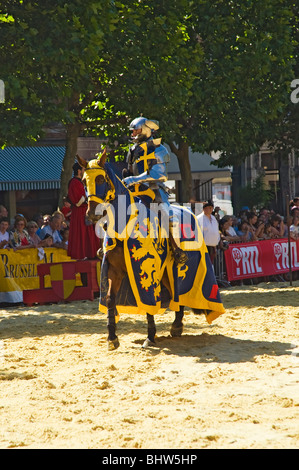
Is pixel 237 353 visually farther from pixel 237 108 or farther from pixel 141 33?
pixel 237 108

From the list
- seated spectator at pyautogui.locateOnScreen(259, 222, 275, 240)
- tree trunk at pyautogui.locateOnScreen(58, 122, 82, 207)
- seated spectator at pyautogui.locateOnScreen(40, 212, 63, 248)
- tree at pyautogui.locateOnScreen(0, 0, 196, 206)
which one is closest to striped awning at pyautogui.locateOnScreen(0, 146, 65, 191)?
tree trunk at pyautogui.locateOnScreen(58, 122, 82, 207)

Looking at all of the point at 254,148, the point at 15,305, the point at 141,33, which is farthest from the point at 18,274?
the point at 254,148

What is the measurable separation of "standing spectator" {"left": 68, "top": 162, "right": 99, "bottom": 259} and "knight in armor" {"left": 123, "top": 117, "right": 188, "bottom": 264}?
553 cm

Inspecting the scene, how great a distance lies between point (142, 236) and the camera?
10352 mm

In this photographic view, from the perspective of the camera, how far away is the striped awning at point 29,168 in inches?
1141

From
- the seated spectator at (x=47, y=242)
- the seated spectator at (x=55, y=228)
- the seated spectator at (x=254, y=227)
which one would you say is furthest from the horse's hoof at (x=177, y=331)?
the seated spectator at (x=254, y=227)

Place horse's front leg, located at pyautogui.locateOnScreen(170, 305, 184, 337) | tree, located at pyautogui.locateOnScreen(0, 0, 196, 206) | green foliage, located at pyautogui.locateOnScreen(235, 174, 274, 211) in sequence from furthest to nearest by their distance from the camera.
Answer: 1. green foliage, located at pyautogui.locateOnScreen(235, 174, 274, 211)
2. tree, located at pyautogui.locateOnScreen(0, 0, 196, 206)
3. horse's front leg, located at pyautogui.locateOnScreen(170, 305, 184, 337)

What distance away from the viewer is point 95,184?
977 centimetres

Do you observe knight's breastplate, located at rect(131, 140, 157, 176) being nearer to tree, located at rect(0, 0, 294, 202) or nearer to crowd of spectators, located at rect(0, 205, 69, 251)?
crowd of spectators, located at rect(0, 205, 69, 251)

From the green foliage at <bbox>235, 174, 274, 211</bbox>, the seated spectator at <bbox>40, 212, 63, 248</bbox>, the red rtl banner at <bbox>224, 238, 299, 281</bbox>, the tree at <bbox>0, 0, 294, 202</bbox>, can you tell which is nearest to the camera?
the seated spectator at <bbox>40, 212, 63, 248</bbox>

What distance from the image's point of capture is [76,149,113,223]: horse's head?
382 inches

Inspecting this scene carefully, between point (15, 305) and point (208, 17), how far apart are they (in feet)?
39.1

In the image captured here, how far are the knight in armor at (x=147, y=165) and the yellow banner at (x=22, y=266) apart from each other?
571 centimetres

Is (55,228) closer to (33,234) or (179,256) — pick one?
(33,234)
